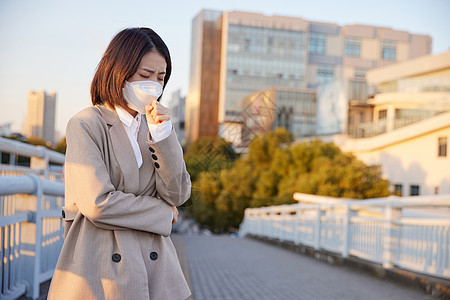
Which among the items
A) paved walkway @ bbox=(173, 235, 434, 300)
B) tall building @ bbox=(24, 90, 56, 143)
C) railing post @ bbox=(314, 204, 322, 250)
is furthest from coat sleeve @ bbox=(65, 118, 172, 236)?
tall building @ bbox=(24, 90, 56, 143)

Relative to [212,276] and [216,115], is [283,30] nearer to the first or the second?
[216,115]

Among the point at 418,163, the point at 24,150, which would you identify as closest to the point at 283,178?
the point at 418,163

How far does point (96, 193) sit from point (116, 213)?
0.31 feet

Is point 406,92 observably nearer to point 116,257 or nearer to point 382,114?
point 382,114

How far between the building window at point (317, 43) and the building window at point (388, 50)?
10.2 metres

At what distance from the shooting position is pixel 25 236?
4.09 meters

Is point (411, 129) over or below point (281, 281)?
over

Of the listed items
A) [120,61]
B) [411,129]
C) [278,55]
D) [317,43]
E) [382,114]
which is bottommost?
[120,61]

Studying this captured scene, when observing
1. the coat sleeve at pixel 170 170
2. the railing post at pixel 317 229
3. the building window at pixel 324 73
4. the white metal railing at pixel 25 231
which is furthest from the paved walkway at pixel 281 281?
the building window at pixel 324 73

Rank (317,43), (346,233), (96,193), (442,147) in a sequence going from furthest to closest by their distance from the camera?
(317,43)
(442,147)
(346,233)
(96,193)

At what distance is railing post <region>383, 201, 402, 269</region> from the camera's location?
7.51 m

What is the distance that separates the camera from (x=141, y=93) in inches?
77.7

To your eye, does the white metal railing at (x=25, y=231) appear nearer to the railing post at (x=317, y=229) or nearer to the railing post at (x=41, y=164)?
the railing post at (x=41, y=164)

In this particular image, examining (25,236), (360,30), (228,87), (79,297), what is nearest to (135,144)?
(79,297)
